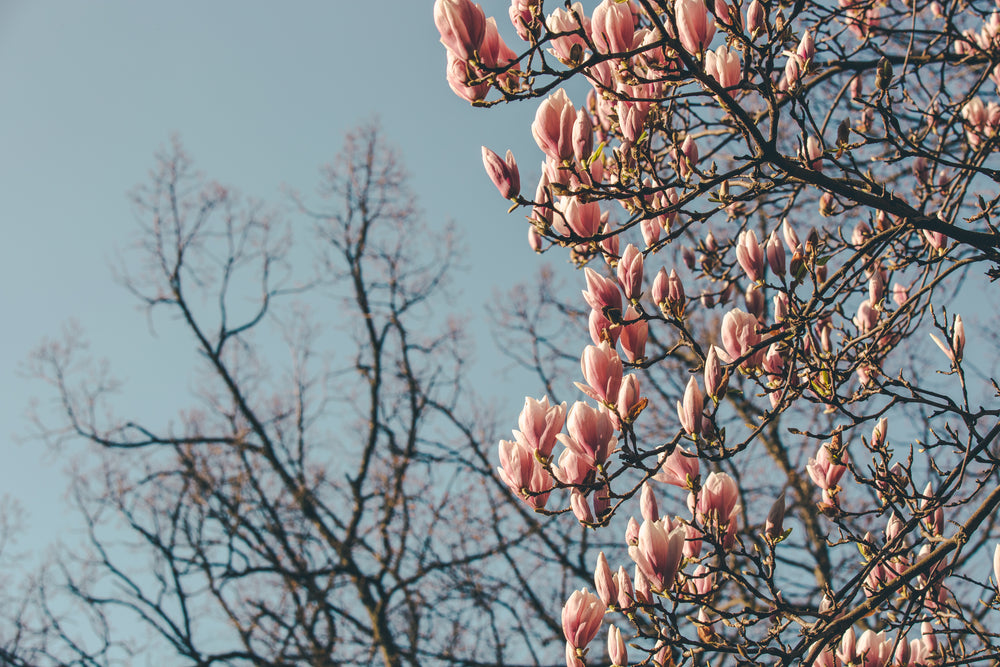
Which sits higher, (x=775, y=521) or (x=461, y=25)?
(x=461, y=25)

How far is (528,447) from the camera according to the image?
1788 mm

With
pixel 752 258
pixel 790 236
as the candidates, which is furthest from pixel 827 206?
pixel 752 258

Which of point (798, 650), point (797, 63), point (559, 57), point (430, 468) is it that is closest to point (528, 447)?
point (798, 650)

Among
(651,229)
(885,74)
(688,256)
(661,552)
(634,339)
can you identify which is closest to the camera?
(661,552)

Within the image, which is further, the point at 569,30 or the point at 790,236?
the point at 790,236

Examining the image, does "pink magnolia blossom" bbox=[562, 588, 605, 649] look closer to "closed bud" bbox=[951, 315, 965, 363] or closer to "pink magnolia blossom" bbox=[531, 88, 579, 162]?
"pink magnolia blossom" bbox=[531, 88, 579, 162]

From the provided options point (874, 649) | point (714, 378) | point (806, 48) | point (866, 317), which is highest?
point (806, 48)

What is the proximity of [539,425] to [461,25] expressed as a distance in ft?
3.34

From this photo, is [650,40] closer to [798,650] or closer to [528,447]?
[528,447]

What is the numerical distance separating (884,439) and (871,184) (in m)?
0.96

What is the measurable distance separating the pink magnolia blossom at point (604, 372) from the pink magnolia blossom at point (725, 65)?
800 mm

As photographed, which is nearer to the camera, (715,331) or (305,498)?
(715,331)

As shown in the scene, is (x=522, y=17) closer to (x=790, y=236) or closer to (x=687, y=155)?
(x=687, y=155)

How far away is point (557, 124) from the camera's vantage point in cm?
181
